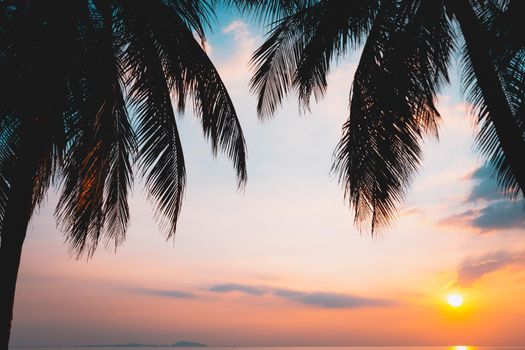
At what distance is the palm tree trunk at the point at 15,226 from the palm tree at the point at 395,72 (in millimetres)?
3607

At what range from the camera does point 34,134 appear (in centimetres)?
468

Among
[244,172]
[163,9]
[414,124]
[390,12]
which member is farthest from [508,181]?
[163,9]

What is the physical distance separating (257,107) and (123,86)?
2878 mm

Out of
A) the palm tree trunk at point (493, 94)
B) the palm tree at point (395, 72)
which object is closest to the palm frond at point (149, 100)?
the palm tree at point (395, 72)

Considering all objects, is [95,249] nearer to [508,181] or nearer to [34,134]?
[34,134]

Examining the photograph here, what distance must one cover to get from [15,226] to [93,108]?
4.61 ft

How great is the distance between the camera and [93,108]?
4.83 meters

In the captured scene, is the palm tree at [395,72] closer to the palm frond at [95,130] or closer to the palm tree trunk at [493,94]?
the palm tree trunk at [493,94]

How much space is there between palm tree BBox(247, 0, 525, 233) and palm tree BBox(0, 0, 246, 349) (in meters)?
1.35

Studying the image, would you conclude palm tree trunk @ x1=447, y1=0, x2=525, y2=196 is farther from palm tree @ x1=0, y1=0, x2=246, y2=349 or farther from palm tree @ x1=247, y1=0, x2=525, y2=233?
palm tree @ x1=0, y1=0, x2=246, y2=349

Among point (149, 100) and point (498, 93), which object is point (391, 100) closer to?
point (498, 93)

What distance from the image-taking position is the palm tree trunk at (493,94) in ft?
14.9

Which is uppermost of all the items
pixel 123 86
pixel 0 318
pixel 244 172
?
pixel 123 86

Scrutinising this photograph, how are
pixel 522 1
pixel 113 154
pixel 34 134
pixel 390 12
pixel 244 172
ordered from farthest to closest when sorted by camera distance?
pixel 244 172, pixel 390 12, pixel 113 154, pixel 34 134, pixel 522 1
